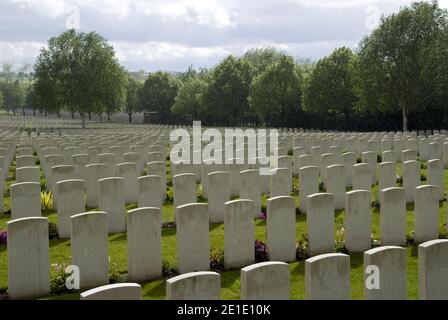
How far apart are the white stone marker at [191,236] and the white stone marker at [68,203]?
2.53 metres

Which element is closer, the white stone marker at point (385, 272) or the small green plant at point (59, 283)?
the white stone marker at point (385, 272)

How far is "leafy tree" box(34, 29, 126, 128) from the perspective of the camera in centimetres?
4825

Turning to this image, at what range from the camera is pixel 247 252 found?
8.03m

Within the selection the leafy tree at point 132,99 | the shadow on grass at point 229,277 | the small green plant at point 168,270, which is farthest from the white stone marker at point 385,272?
the leafy tree at point 132,99

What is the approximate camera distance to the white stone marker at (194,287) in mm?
4719

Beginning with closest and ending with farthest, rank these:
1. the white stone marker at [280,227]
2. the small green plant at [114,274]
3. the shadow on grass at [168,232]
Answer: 1. the small green plant at [114,274]
2. the white stone marker at [280,227]
3. the shadow on grass at [168,232]

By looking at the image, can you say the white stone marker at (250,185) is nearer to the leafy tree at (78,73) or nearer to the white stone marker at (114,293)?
the white stone marker at (114,293)

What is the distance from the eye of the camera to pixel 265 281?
4957 mm

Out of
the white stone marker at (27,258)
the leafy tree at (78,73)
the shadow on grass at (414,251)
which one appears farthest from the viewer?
the leafy tree at (78,73)

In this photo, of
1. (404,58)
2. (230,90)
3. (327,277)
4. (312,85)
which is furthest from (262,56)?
(327,277)

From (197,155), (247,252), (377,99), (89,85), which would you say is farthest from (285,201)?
(89,85)
